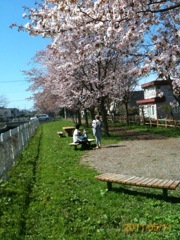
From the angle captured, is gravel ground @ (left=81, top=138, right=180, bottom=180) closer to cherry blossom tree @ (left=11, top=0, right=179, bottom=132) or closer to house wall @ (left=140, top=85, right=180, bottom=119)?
cherry blossom tree @ (left=11, top=0, right=179, bottom=132)

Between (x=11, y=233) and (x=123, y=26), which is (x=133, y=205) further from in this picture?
(x=123, y=26)

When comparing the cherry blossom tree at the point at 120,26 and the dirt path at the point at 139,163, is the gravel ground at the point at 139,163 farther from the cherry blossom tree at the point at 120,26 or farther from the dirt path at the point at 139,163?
the cherry blossom tree at the point at 120,26

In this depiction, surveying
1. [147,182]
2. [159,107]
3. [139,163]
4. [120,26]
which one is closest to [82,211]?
[147,182]

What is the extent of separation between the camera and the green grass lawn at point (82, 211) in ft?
17.5

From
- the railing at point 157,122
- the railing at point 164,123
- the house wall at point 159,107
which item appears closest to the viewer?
the railing at point 164,123

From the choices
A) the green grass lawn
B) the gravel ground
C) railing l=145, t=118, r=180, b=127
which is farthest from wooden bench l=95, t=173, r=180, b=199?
railing l=145, t=118, r=180, b=127

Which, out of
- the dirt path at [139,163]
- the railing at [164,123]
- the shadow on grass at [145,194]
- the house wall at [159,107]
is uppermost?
the house wall at [159,107]

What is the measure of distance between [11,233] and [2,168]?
171 inches

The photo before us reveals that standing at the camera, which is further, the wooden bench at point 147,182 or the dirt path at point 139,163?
the dirt path at point 139,163

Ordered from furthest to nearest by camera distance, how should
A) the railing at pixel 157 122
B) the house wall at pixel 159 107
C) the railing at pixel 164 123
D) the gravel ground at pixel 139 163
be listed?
the house wall at pixel 159 107, the railing at pixel 157 122, the railing at pixel 164 123, the gravel ground at pixel 139 163

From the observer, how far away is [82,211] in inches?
251

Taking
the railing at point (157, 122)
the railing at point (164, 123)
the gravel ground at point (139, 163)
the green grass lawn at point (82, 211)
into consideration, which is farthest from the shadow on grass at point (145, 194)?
the railing at point (164, 123)

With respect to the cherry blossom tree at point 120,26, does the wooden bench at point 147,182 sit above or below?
below

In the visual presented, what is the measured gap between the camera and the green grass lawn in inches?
210
